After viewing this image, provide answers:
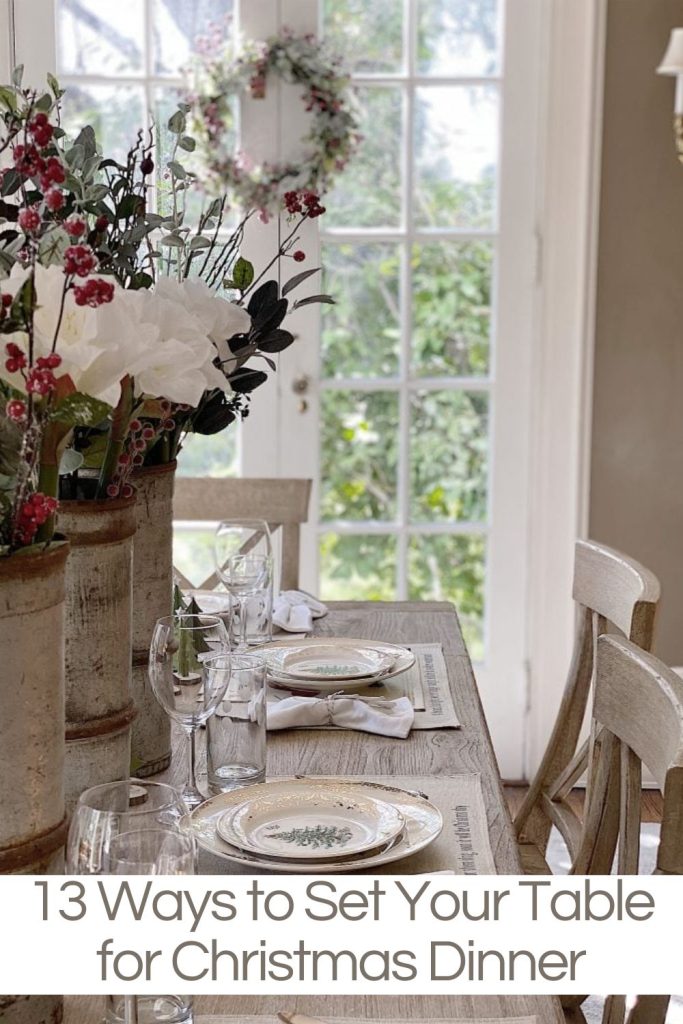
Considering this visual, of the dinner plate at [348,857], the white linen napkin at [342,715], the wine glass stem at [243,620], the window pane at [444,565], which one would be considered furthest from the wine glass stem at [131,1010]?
the window pane at [444,565]

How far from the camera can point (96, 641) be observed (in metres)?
1.25

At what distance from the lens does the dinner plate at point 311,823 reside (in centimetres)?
124

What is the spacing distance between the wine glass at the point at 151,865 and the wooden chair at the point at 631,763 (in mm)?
488

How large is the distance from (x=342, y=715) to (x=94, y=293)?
3.14ft

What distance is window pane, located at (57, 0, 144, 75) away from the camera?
357 cm

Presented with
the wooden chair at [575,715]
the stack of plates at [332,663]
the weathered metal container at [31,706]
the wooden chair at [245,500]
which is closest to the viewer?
the weathered metal container at [31,706]

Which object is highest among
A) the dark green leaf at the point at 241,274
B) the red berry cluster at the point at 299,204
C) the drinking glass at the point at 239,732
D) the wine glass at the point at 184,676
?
the red berry cluster at the point at 299,204

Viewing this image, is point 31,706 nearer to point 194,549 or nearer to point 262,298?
point 262,298

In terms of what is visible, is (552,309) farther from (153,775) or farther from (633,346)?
(153,775)

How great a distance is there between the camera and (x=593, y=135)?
3.54m

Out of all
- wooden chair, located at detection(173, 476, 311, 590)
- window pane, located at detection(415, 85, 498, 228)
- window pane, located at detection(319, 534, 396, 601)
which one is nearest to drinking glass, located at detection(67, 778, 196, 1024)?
wooden chair, located at detection(173, 476, 311, 590)

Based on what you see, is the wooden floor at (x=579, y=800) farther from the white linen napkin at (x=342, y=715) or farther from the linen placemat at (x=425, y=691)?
the white linen napkin at (x=342, y=715)

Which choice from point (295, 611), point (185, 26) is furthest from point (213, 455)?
point (295, 611)

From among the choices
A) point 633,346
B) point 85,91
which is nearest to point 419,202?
point 633,346
